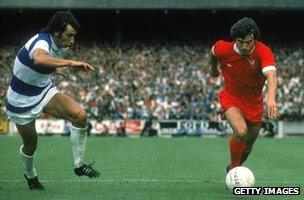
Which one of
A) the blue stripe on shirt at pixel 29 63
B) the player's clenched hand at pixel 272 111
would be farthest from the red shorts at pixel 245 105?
the blue stripe on shirt at pixel 29 63

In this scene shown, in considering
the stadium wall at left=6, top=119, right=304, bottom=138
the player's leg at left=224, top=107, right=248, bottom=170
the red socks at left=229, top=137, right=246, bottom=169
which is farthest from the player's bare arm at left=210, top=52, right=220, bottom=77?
the stadium wall at left=6, top=119, right=304, bottom=138

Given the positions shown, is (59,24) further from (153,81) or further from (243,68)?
(153,81)

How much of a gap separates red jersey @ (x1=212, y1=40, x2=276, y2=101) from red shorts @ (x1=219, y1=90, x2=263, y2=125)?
0.19 ft

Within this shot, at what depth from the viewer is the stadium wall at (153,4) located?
40.1 m

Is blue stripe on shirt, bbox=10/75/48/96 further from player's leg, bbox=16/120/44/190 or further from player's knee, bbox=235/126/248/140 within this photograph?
player's knee, bbox=235/126/248/140

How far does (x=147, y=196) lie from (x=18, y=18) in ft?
112

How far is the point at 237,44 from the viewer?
975 centimetres

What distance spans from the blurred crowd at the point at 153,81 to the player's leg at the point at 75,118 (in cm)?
2295

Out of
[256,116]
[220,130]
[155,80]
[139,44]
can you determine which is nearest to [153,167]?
[256,116]

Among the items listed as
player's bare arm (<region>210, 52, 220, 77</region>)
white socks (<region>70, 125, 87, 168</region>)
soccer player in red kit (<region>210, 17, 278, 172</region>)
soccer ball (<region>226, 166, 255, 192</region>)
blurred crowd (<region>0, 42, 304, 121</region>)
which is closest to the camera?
soccer ball (<region>226, 166, 255, 192</region>)

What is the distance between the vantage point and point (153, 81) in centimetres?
3669

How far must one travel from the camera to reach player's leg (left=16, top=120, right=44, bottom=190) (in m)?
9.70

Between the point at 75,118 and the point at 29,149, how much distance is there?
2.53ft

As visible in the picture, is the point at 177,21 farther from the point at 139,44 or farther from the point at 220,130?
the point at 220,130
